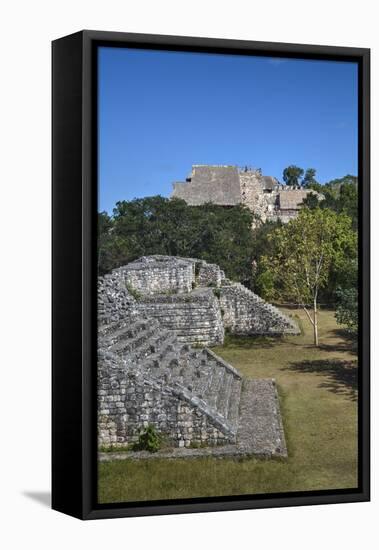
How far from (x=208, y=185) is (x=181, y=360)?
1900 mm

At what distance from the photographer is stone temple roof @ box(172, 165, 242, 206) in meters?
13.0

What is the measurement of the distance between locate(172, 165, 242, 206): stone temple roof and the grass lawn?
1601 millimetres

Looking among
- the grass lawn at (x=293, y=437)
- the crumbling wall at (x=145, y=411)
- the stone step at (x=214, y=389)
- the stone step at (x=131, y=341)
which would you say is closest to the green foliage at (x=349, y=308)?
the grass lawn at (x=293, y=437)

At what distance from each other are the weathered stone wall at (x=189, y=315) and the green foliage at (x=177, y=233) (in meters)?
0.48

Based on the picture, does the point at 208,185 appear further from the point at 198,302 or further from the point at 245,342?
the point at 245,342

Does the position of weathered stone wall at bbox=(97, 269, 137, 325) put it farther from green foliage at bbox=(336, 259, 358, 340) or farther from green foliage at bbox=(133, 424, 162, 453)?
green foliage at bbox=(336, 259, 358, 340)

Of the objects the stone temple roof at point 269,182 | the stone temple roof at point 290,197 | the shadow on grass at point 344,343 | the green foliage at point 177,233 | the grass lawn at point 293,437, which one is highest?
the stone temple roof at point 269,182

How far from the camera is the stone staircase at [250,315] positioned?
13.5m

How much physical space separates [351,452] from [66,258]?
3.84 metres

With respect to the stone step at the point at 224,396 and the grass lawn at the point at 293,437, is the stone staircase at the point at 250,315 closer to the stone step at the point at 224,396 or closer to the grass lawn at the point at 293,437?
the grass lawn at the point at 293,437

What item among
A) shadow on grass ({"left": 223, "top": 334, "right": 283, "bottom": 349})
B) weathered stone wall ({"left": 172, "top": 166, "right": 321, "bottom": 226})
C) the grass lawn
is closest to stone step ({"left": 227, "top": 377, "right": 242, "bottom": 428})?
the grass lawn

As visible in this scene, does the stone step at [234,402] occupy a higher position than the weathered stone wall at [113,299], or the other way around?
the weathered stone wall at [113,299]

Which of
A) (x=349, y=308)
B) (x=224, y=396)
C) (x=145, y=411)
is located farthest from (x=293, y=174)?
(x=145, y=411)

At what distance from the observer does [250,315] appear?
13688 millimetres
